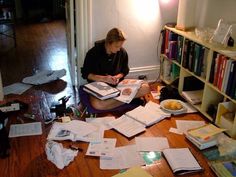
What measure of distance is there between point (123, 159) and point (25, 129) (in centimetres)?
89

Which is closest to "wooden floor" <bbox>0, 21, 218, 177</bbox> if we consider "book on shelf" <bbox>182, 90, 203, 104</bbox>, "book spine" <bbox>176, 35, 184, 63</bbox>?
"book on shelf" <bbox>182, 90, 203, 104</bbox>

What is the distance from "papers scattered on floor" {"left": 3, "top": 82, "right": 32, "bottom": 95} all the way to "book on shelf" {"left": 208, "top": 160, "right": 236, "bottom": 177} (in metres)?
2.08

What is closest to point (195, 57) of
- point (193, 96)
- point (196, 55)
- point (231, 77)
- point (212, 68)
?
point (196, 55)

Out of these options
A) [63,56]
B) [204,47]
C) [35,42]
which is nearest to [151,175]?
[204,47]

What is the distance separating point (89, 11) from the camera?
9.94ft

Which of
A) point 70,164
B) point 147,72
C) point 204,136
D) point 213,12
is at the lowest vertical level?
point 70,164

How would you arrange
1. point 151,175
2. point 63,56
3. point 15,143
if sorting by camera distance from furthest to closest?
1. point 63,56
2. point 15,143
3. point 151,175

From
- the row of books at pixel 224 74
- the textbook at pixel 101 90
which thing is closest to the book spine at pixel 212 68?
the row of books at pixel 224 74

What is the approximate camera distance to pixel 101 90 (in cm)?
280

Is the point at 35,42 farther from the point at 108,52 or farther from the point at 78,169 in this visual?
the point at 78,169

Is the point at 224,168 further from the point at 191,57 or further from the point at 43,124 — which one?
the point at 43,124

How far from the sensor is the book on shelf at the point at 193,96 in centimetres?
291

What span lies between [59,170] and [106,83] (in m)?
1.08

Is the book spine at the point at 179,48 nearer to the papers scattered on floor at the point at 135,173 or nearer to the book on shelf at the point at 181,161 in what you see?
the book on shelf at the point at 181,161
